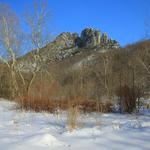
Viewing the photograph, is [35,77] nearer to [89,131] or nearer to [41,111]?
[41,111]

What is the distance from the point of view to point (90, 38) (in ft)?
302

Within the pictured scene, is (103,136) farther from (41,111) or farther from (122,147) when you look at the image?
(41,111)

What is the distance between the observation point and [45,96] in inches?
585

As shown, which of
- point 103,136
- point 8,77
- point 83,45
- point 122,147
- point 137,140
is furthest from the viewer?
point 83,45

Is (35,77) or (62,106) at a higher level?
(35,77)

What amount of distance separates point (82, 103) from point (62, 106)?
2.71 ft

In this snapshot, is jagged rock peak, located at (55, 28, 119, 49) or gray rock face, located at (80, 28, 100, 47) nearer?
jagged rock peak, located at (55, 28, 119, 49)

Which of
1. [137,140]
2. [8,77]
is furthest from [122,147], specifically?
[8,77]

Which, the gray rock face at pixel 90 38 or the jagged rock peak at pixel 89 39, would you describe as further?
the gray rock face at pixel 90 38

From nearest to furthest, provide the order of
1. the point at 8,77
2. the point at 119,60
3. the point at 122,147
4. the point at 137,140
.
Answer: the point at 122,147 → the point at 137,140 → the point at 8,77 → the point at 119,60

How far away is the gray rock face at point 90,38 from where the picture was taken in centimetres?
9141

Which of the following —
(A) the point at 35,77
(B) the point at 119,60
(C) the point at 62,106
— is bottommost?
(C) the point at 62,106

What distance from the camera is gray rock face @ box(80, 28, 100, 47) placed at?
91.4 metres

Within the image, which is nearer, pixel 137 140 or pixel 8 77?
pixel 137 140
